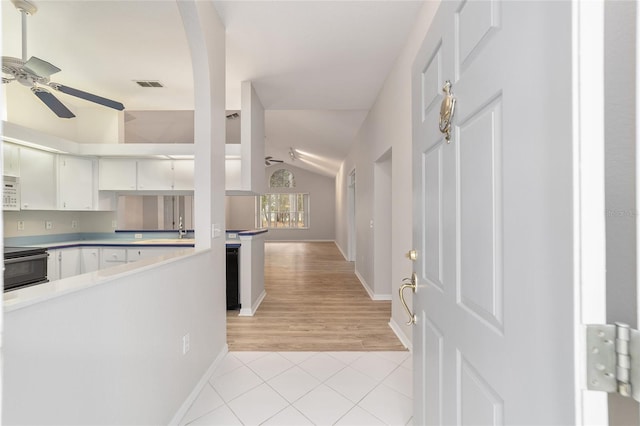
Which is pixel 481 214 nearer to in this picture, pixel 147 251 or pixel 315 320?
pixel 315 320

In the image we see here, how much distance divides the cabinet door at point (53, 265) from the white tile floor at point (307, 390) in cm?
248

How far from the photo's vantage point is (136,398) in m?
1.28

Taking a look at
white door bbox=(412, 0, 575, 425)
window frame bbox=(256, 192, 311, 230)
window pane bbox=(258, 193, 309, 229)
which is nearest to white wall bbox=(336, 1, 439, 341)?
white door bbox=(412, 0, 575, 425)

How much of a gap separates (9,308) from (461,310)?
1.19 meters

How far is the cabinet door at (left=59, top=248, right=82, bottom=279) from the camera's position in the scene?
3.45 meters

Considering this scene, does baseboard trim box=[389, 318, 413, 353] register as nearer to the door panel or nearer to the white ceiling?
the door panel

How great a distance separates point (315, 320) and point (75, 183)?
11.5ft

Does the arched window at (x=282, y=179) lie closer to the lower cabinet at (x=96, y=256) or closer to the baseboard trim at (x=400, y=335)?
the lower cabinet at (x=96, y=256)

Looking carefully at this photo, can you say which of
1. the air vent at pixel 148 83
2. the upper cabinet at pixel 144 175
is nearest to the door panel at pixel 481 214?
the air vent at pixel 148 83

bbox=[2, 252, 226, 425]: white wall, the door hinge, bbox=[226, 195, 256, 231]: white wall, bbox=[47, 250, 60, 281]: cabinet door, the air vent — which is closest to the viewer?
the door hinge

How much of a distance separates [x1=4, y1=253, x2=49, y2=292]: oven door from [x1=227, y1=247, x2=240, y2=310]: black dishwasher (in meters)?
1.79

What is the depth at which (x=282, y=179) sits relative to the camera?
39.5ft

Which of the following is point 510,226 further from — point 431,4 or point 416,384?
point 431,4

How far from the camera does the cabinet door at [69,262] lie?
11.3 feet
